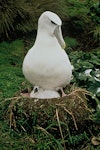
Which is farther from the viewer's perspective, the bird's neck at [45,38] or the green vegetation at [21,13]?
the green vegetation at [21,13]

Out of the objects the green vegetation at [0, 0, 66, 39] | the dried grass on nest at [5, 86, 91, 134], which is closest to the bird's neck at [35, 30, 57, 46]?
the dried grass on nest at [5, 86, 91, 134]

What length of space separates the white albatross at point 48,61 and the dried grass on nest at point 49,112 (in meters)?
0.12

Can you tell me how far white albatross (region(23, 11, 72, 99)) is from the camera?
4137mm

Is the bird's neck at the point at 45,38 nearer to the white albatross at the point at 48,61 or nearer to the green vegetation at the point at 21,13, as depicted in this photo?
the white albatross at the point at 48,61

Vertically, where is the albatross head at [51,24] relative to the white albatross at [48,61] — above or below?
above

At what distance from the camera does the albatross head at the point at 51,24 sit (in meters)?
4.11

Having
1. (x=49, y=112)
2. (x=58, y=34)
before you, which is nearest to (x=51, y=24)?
(x=58, y=34)

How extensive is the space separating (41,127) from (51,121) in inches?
3.9

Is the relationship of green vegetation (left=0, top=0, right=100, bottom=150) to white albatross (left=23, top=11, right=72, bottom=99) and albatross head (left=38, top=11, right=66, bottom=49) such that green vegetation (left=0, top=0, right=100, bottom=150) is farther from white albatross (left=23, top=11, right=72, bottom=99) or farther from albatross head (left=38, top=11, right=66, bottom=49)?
albatross head (left=38, top=11, right=66, bottom=49)

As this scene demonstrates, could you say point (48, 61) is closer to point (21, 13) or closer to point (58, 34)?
point (58, 34)

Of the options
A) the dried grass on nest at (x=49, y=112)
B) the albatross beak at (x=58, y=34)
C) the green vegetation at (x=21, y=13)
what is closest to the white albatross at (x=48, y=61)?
the albatross beak at (x=58, y=34)

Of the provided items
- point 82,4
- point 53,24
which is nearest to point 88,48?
point 82,4

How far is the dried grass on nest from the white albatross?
116 millimetres

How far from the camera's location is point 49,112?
163 inches
